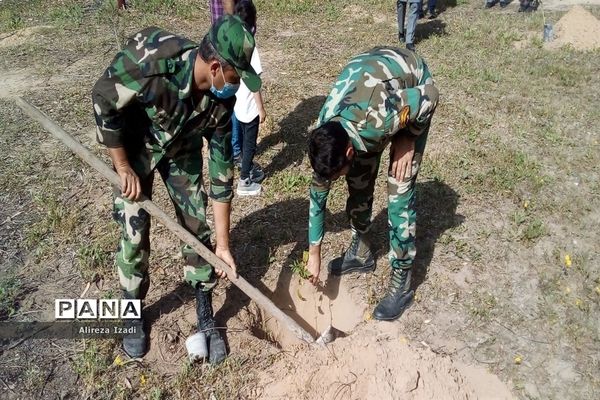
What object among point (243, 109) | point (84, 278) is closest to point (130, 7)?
point (243, 109)

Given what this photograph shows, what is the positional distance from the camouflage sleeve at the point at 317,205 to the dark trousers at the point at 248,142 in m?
1.62

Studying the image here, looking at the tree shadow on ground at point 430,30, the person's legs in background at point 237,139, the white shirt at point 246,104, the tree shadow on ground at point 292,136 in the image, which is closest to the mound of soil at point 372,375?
the white shirt at point 246,104

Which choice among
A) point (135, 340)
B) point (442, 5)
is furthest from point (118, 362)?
point (442, 5)

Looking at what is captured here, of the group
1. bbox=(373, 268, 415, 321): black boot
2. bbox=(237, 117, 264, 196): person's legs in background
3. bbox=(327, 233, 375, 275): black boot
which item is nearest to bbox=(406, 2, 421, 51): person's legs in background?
bbox=(237, 117, 264, 196): person's legs in background

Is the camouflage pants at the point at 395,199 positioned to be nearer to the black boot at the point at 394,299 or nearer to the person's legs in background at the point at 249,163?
the black boot at the point at 394,299

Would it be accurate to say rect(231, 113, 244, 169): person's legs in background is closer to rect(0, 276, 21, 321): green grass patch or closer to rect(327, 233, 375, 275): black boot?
rect(327, 233, 375, 275): black boot

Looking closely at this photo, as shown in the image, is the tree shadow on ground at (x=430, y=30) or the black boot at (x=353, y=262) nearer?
the black boot at (x=353, y=262)

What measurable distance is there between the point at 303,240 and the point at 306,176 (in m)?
0.90

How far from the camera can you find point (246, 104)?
4062mm

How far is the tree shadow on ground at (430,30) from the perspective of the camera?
8688mm

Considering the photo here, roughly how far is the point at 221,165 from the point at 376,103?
84 cm

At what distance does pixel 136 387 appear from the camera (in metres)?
2.84

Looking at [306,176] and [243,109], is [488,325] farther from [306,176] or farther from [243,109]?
[243,109]

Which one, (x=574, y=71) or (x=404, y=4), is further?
(x=404, y=4)
